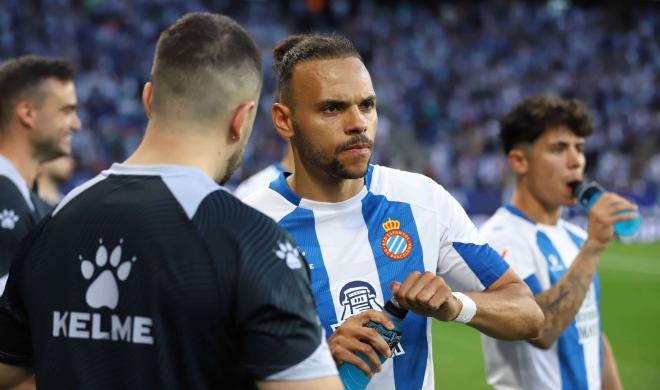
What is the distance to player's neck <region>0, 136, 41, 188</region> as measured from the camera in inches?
182

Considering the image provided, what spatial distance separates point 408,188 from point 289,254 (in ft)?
3.98

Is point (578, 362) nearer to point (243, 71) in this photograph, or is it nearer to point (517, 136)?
point (517, 136)

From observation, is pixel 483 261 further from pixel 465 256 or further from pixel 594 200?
pixel 594 200

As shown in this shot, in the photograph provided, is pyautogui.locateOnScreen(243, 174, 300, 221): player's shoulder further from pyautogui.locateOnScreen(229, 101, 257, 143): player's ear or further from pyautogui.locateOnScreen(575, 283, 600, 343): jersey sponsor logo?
pyautogui.locateOnScreen(575, 283, 600, 343): jersey sponsor logo

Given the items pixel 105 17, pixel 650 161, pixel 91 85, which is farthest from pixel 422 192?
pixel 650 161

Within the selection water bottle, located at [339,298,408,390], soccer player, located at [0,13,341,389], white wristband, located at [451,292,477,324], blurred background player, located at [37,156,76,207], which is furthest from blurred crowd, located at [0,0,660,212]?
soccer player, located at [0,13,341,389]

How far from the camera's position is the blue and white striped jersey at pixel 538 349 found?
12.6 feet

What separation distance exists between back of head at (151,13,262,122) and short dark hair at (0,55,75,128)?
2.95m

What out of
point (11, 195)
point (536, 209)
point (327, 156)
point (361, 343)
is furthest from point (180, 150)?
point (536, 209)

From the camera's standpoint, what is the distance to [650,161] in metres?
22.2

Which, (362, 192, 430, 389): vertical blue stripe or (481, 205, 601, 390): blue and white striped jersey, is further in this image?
(481, 205, 601, 390): blue and white striped jersey

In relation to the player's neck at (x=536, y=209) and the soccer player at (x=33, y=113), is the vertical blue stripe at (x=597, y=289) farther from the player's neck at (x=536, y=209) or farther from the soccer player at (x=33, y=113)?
the soccer player at (x=33, y=113)

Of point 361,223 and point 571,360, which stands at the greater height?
point 361,223

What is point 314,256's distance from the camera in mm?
2822
